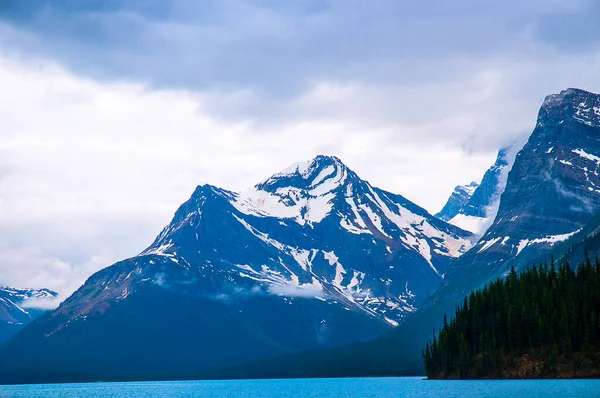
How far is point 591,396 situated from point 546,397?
9979mm

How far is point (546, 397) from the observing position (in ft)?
651

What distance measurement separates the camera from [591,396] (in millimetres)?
191125
